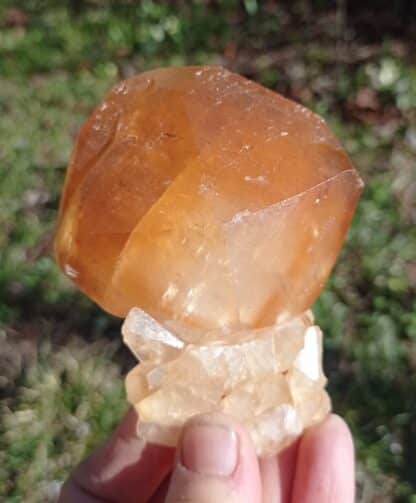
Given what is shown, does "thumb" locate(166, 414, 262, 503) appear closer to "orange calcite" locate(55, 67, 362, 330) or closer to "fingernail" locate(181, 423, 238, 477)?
"fingernail" locate(181, 423, 238, 477)

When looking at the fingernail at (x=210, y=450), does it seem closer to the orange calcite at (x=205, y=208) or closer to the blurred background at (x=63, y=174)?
the orange calcite at (x=205, y=208)

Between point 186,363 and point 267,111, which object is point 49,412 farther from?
point 267,111

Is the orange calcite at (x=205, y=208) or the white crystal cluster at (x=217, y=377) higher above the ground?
the orange calcite at (x=205, y=208)

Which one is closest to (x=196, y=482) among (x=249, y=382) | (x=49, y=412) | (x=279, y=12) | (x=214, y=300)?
(x=249, y=382)

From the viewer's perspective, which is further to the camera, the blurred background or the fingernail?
the blurred background

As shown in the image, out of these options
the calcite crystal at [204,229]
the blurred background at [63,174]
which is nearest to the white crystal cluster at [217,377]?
the calcite crystal at [204,229]

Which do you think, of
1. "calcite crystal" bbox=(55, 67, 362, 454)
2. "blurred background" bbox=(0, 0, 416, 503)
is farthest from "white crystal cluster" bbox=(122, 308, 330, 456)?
"blurred background" bbox=(0, 0, 416, 503)
